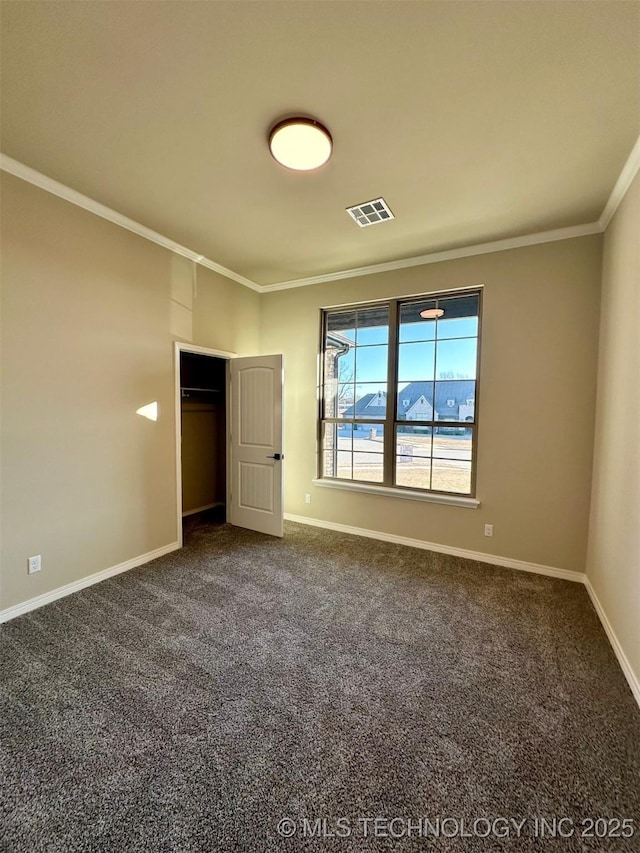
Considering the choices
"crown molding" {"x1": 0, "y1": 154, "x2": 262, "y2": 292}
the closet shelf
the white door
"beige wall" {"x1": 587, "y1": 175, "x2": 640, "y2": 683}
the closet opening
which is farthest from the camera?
the closet opening

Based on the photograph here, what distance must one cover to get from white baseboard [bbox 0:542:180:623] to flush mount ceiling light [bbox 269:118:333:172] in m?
3.33

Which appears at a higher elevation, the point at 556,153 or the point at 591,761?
the point at 556,153

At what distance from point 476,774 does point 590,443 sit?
258cm

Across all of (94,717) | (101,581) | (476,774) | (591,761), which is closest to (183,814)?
(94,717)

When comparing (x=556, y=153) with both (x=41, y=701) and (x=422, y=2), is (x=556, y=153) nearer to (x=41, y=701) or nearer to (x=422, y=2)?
(x=422, y=2)

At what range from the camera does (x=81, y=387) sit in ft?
8.76

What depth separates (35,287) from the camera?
7.83 ft

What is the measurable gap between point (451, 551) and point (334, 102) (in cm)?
363

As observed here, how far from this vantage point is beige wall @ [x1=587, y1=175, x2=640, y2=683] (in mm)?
1988

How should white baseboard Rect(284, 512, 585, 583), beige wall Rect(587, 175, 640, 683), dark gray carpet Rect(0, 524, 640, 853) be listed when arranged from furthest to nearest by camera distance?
1. white baseboard Rect(284, 512, 585, 583)
2. beige wall Rect(587, 175, 640, 683)
3. dark gray carpet Rect(0, 524, 640, 853)

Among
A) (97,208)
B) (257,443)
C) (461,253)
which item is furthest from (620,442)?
(97,208)

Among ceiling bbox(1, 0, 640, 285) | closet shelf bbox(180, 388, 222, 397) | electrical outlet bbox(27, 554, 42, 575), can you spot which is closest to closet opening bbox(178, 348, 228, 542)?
closet shelf bbox(180, 388, 222, 397)

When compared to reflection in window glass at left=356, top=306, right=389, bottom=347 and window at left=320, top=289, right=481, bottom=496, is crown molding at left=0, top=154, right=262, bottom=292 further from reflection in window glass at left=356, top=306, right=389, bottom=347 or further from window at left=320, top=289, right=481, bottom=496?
reflection in window glass at left=356, top=306, right=389, bottom=347

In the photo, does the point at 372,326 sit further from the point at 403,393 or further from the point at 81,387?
the point at 81,387
